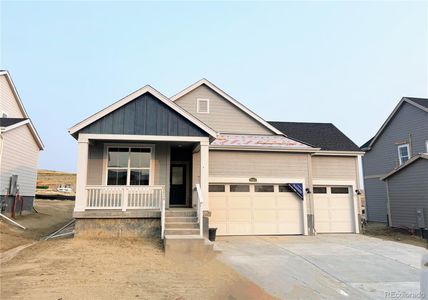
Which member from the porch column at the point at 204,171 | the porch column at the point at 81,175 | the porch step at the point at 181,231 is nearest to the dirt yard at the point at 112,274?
the porch step at the point at 181,231

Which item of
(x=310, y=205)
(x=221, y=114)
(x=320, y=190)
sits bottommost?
(x=310, y=205)

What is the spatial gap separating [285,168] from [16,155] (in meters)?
14.8

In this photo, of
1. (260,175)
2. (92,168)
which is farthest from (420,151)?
(92,168)

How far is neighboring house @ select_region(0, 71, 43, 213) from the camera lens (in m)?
16.7

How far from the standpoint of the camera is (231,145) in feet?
45.7

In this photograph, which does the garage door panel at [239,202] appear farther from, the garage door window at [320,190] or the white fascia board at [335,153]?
the white fascia board at [335,153]

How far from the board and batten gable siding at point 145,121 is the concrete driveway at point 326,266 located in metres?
4.35

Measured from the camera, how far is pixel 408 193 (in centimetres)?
1605

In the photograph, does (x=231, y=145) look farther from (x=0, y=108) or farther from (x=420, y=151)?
(x=0, y=108)

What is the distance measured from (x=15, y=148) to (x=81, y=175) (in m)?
9.84

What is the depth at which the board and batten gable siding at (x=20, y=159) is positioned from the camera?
55.0 ft

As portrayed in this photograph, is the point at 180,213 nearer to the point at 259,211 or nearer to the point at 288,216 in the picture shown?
the point at 259,211

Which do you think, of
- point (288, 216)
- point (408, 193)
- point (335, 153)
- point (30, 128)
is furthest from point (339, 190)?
point (30, 128)

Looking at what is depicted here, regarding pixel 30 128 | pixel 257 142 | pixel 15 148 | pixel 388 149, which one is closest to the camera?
pixel 257 142
